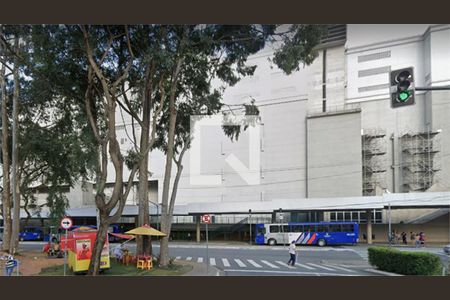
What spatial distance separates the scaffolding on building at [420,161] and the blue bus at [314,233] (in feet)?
51.9

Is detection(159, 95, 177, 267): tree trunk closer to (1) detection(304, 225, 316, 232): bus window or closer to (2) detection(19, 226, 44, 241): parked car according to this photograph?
(1) detection(304, 225, 316, 232): bus window

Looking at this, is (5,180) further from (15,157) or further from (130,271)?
(130,271)

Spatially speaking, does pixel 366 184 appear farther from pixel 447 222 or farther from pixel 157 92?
pixel 157 92

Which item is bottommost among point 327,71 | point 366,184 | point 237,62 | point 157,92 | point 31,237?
point 31,237

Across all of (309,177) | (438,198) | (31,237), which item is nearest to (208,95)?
A: (438,198)

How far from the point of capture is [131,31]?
18.9m

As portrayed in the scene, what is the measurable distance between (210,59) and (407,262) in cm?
1374

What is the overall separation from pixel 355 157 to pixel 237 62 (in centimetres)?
3113

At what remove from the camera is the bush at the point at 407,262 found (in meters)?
16.1

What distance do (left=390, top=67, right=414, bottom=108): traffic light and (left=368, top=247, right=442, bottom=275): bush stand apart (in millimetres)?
8007

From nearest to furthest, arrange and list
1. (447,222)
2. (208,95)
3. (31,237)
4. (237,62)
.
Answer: (237,62) → (208,95) → (447,222) → (31,237)

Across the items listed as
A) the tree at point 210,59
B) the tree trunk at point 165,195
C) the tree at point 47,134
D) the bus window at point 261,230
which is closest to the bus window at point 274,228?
the bus window at point 261,230

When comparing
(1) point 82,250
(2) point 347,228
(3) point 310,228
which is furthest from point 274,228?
(1) point 82,250

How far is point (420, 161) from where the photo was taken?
50.7 metres
